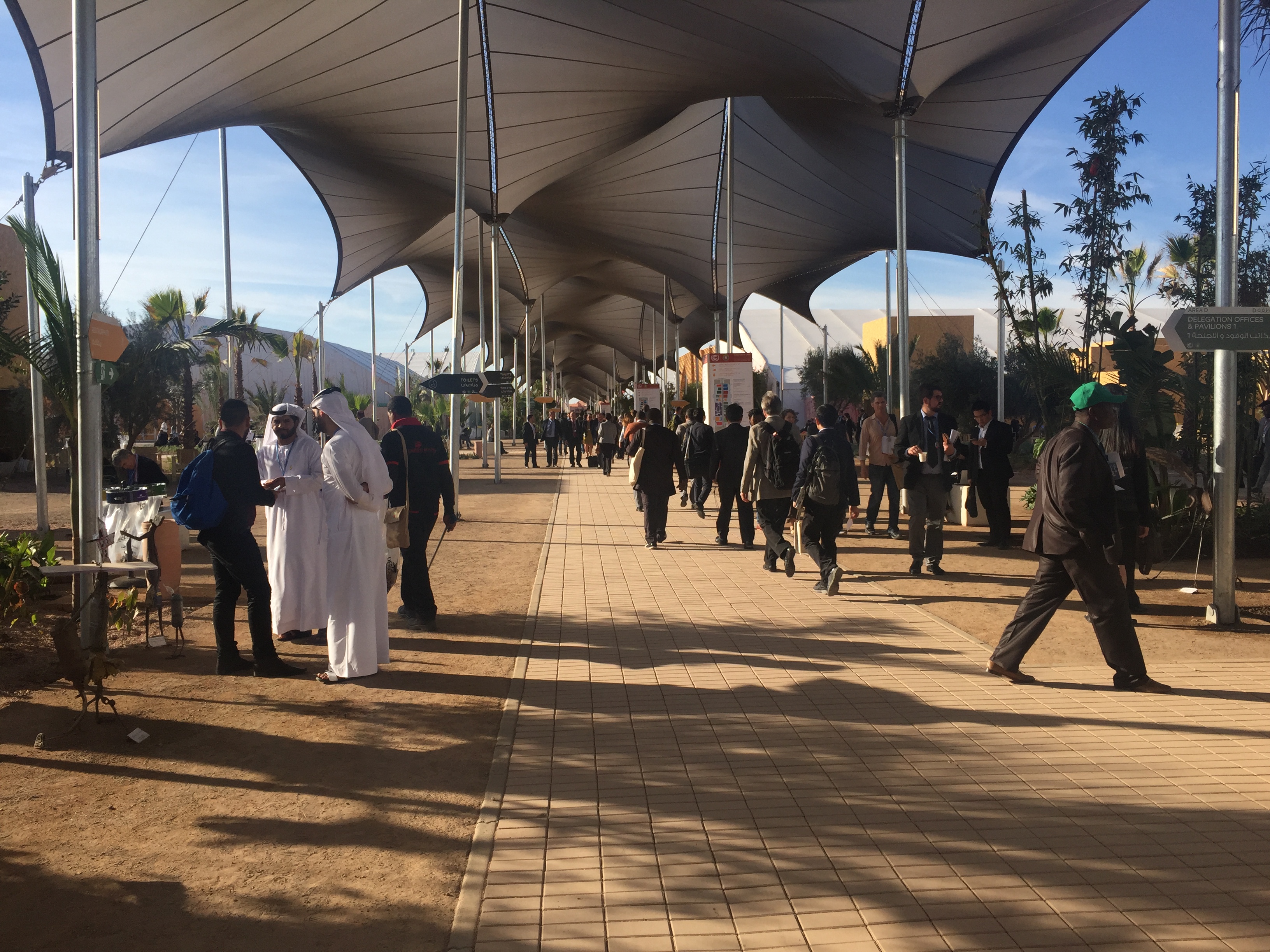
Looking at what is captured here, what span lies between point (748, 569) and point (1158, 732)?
603 cm

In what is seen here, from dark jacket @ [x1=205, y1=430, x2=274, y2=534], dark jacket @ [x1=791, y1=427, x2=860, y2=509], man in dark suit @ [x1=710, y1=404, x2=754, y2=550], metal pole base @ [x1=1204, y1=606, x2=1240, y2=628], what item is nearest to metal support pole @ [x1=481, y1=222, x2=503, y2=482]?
man in dark suit @ [x1=710, y1=404, x2=754, y2=550]

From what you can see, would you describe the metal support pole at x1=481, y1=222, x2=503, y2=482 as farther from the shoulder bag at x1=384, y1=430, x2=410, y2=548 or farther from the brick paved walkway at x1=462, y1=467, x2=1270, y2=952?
the brick paved walkway at x1=462, y1=467, x2=1270, y2=952

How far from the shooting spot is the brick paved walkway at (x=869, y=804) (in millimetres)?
3107

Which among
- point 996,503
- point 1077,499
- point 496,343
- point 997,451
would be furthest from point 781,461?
point 496,343

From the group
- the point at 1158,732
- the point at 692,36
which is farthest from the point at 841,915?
the point at 692,36

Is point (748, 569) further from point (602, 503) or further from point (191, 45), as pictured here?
point (191, 45)

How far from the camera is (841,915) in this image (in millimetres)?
3143

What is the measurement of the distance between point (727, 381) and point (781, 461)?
755 centimetres

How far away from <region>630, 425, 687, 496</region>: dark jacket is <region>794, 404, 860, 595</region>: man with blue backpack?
11.2 feet

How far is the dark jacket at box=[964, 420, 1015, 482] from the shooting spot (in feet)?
37.4

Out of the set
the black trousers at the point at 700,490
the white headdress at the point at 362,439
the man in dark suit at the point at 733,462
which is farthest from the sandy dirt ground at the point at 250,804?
the black trousers at the point at 700,490

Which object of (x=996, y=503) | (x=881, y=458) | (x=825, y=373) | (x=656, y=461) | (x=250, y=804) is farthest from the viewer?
(x=825, y=373)

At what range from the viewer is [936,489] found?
33.0ft

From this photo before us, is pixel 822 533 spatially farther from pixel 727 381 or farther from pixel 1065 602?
pixel 727 381
